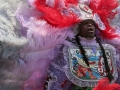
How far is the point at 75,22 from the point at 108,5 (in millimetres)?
309

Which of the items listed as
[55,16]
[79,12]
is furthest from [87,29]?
[55,16]

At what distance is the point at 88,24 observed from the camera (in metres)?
1.80

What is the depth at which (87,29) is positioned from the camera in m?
1.79

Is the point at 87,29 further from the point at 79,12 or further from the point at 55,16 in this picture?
the point at 55,16

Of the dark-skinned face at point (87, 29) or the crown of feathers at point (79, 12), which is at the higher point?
the crown of feathers at point (79, 12)

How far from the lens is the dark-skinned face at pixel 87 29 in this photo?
1.79 metres

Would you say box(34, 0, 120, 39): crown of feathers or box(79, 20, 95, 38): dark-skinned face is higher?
box(34, 0, 120, 39): crown of feathers

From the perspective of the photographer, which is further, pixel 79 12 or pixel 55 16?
pixel 79 12

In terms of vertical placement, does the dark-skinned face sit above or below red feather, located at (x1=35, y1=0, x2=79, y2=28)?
below

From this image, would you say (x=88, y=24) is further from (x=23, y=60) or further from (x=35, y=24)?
(x=23, y=60)

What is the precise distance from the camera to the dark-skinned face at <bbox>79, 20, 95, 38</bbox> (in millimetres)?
1794

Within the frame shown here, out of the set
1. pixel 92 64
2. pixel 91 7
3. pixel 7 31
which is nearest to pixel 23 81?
pixel 7 31

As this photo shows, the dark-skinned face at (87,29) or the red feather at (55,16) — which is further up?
the red feather at (55,16)

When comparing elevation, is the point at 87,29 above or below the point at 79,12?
below
